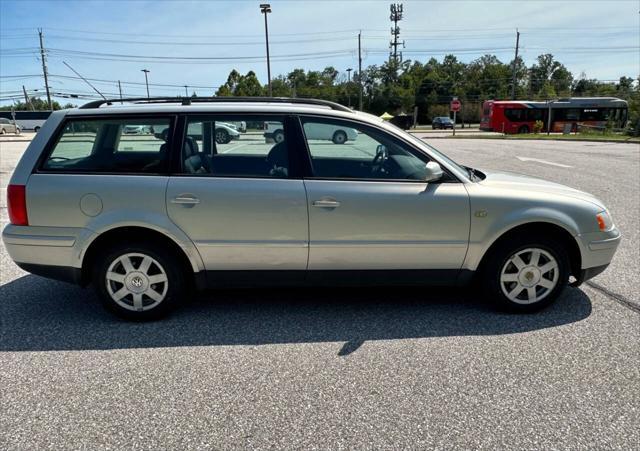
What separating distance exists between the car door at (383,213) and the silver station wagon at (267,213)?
10mm

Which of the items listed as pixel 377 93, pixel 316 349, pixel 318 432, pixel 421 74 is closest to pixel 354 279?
pixel 316 349

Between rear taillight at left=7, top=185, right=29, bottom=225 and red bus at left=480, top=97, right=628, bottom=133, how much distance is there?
4327 cm

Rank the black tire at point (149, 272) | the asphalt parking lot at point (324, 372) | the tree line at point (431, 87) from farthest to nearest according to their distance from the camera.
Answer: the tree line at point (431, 87), the black tire at point (149, 272), the asphalt parking lot at point (324, 372)

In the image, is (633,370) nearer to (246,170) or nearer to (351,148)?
(351,148)

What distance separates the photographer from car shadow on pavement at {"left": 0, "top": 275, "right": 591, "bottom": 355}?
3.25m

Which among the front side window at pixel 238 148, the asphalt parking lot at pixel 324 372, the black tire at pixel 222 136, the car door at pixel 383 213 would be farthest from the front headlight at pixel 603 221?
the black tire at pixel 222 136

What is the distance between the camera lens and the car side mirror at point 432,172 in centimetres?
331

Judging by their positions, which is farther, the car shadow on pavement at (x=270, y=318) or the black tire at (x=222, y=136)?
the black tire at (x=222, y=136)

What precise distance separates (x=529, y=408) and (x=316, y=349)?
1393mm

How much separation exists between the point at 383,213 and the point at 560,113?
43285 mm

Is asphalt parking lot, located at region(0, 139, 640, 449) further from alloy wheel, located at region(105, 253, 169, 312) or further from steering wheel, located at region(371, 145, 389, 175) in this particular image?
steering wheel, located at region(371, 145, 389, 175)

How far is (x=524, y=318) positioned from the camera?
357 cm

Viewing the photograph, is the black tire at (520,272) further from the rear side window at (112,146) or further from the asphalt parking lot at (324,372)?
the rear side window at (112,146)

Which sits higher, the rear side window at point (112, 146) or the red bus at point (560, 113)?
the red bus at point (560, 113)
